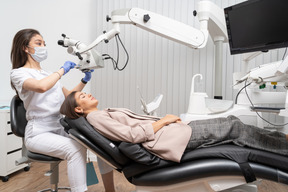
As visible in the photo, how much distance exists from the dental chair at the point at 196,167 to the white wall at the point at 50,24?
1662 mm

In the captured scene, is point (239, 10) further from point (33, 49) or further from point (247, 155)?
point (33, 49)

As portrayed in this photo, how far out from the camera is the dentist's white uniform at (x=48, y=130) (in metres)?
1.19

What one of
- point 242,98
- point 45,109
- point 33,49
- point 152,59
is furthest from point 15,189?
point 242,98

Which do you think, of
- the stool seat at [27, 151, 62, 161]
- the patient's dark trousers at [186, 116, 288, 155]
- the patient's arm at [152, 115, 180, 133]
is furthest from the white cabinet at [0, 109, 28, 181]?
the patient's dark trousers at [186, 116, 288, 155]

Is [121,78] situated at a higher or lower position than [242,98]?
higher

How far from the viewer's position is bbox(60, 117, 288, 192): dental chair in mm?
874

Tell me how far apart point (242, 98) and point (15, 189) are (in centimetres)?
201

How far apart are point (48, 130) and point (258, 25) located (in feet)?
5.10

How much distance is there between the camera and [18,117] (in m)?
1.37

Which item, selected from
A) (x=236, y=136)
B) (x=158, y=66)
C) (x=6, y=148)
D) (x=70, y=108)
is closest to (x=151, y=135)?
(x=236, y=136)

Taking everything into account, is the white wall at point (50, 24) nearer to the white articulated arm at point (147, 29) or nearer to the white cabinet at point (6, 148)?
the white cabinet at point (6, 148)

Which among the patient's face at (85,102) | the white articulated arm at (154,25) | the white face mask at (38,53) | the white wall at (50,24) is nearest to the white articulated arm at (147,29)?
the white articulated arm at (154,25)

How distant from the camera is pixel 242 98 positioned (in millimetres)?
1552

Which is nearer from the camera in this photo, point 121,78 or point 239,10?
point 239,10
